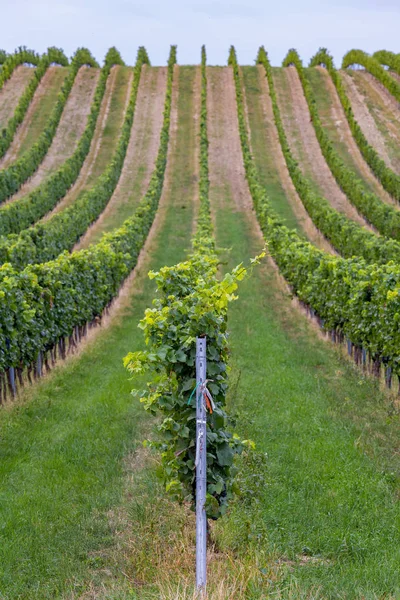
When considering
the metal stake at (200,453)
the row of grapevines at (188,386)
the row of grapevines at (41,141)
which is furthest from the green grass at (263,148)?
the metal stake at (200,453)

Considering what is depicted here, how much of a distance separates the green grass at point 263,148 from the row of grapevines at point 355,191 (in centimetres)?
434

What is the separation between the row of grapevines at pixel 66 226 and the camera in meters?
26.9

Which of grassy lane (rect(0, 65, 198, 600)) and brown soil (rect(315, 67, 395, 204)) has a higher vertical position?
brown soil (rect(315, 67, 395, 204))

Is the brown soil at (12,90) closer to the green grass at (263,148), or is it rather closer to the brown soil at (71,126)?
the brown soil at (71,126)

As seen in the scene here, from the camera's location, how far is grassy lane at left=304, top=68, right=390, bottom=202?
2168 inches

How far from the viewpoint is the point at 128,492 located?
10.4m

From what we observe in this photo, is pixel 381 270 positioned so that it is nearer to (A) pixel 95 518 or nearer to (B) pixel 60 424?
(B) pixel 60 424

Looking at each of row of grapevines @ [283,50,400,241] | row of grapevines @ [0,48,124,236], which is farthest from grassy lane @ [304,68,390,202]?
row of grapevines @ [0,48,124,236]

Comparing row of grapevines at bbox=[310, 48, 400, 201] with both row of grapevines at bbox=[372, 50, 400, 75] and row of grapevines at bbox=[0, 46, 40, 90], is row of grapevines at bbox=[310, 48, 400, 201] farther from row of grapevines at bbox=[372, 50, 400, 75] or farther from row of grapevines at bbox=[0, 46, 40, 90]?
row of grapevines at bbox=[0, 46, 40, 90]

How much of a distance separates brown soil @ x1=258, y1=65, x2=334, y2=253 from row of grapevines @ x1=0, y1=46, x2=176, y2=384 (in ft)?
51.1

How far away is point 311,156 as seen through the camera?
61875mm

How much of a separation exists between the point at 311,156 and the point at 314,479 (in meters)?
53.7

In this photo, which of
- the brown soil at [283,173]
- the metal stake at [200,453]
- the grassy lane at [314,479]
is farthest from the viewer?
the brown soil at [283,173]

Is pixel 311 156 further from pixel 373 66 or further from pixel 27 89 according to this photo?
pixel 27 89
